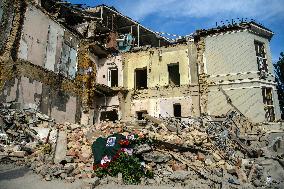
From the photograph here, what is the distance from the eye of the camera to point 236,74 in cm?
2066

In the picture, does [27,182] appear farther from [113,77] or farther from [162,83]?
[113,77]

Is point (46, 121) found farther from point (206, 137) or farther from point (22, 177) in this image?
point (206, 137)

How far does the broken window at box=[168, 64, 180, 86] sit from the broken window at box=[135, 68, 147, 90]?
7.52 ft

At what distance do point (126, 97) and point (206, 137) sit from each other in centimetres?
1171

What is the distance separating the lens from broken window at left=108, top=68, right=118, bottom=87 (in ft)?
83.0

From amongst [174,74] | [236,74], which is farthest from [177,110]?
[236,74]

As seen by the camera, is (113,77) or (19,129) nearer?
(19,129)

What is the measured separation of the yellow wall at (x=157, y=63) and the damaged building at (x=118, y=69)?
0.26ft

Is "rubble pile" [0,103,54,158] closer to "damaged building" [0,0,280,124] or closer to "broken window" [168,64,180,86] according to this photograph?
"damaged building" [0,0,280,124]

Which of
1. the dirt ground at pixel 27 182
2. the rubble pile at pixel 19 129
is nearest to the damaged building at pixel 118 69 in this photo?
the rubble pile at pixel 19 129

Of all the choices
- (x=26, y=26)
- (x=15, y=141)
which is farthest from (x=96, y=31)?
(x=15, y=141)

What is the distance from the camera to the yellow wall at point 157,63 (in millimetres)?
22578

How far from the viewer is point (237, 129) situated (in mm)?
16312

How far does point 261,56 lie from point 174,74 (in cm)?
680
